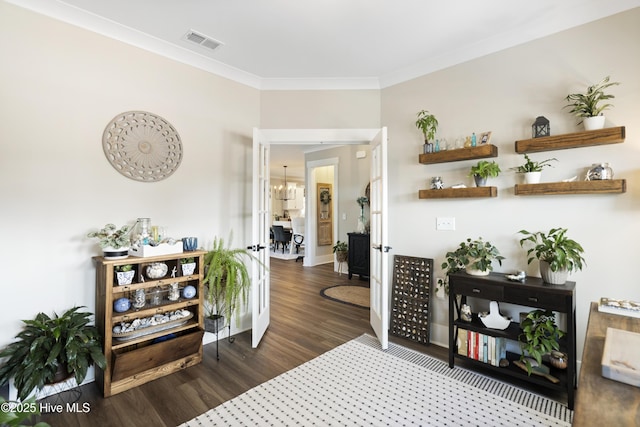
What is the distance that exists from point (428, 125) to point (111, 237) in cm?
287

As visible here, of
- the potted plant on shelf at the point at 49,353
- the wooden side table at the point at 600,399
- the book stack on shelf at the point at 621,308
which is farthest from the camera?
the potted plant on shelf at the point at 49,353

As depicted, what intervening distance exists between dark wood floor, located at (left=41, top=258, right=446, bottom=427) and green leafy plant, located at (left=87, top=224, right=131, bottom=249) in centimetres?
105

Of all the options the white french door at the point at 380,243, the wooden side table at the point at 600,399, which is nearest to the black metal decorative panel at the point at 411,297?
the white french door at the point at 380,243

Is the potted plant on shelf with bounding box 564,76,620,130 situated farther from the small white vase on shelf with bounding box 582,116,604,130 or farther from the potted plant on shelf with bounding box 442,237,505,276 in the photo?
the potted plant on shelf with bounding box 442,237,505,276

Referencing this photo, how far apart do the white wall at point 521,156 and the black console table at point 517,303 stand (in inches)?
13.1

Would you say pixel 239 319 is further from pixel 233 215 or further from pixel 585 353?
pixel 585 353

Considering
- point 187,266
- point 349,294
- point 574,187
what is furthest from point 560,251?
point 349,294

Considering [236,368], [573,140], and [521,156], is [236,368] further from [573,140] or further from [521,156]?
[573,140]

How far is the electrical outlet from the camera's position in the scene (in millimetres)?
2840

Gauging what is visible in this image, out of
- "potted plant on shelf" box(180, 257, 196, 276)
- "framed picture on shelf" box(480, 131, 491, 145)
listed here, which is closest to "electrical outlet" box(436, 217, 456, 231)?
"framed picture on shelf" box(480, 131, 491, 145)

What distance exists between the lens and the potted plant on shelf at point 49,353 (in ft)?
5.74

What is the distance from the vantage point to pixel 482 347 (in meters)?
2.37

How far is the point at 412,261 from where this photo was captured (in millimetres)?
3105

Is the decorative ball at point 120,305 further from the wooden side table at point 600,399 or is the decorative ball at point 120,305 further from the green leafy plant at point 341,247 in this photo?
the green leafy plant at point 341,247
